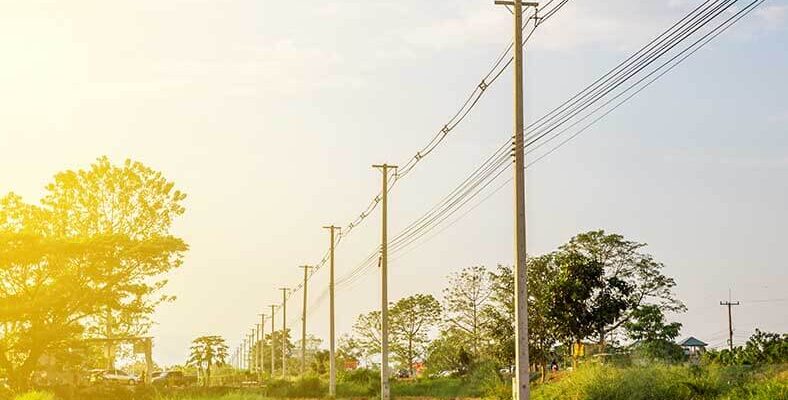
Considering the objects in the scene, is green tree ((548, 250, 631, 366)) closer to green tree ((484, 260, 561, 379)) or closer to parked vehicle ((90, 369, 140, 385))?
green tree ((484, 260, 561, 379))

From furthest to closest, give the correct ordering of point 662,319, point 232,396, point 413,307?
point 413,307 < point 662,319 < point 232,396

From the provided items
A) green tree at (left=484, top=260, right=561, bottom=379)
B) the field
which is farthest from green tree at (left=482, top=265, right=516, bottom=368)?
the field

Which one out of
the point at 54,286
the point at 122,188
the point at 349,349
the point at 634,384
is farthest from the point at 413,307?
the point at 634,384

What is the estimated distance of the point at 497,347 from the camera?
69.0 meters

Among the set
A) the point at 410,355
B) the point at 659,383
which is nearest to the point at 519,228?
the point at 659,383

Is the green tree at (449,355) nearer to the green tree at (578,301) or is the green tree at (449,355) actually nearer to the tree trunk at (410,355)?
the tree trunk at (410,355)

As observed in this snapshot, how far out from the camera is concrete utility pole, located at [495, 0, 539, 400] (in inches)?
1106

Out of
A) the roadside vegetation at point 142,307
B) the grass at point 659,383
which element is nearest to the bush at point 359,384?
the roadside vegetation at point 142,307

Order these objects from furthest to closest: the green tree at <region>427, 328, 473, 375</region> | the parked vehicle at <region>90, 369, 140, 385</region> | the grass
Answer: the green tree at <region>427, 328, 473, 375</region> → the parked vehicle at <region>90, 369, 140, 385</region> → the grass

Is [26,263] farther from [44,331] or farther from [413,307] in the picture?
[413,307]

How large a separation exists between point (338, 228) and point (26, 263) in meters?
20.8

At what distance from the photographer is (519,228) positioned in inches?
1157

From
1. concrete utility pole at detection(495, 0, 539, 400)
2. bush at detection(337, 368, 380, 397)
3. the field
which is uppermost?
concrete utility pole at detection(495, 0, 539, 400)

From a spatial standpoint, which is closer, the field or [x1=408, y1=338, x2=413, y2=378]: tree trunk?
the field
